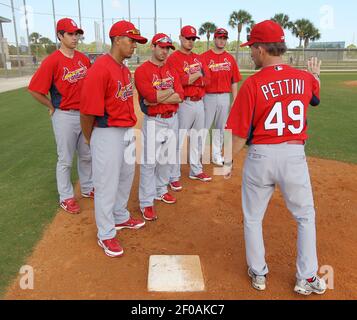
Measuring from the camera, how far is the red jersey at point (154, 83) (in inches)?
151

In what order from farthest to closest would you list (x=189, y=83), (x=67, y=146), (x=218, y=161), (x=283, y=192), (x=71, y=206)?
1. (x=218, y=161)
2. (x=189, y=83)
3. (x=71, y=206)
4. (x=67, y=146)
5. (x=283, y=192)

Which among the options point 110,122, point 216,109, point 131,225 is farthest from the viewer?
point 216,109

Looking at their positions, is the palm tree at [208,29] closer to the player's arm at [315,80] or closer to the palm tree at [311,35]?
the palm tree at [311,35]

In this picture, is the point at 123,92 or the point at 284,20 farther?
the point at 284,20

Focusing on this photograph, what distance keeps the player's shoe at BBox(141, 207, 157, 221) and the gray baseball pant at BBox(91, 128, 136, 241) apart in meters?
0.64

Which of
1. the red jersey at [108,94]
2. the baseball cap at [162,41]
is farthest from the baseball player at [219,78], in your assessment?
the red jersey at [108,94]

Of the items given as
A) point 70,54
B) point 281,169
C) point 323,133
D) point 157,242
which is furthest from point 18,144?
point 323,133

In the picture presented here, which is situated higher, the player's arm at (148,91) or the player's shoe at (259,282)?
the player's arm at (148,91)

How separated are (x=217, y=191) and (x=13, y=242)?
8.89 ft

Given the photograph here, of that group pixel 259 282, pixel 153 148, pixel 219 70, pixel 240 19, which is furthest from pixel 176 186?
pixel 240 19

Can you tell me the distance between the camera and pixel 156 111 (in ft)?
13.3

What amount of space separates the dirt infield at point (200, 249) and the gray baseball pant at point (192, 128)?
601 mm

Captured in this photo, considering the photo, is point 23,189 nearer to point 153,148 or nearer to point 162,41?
point 153,148

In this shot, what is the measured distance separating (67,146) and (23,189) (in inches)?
52.9
